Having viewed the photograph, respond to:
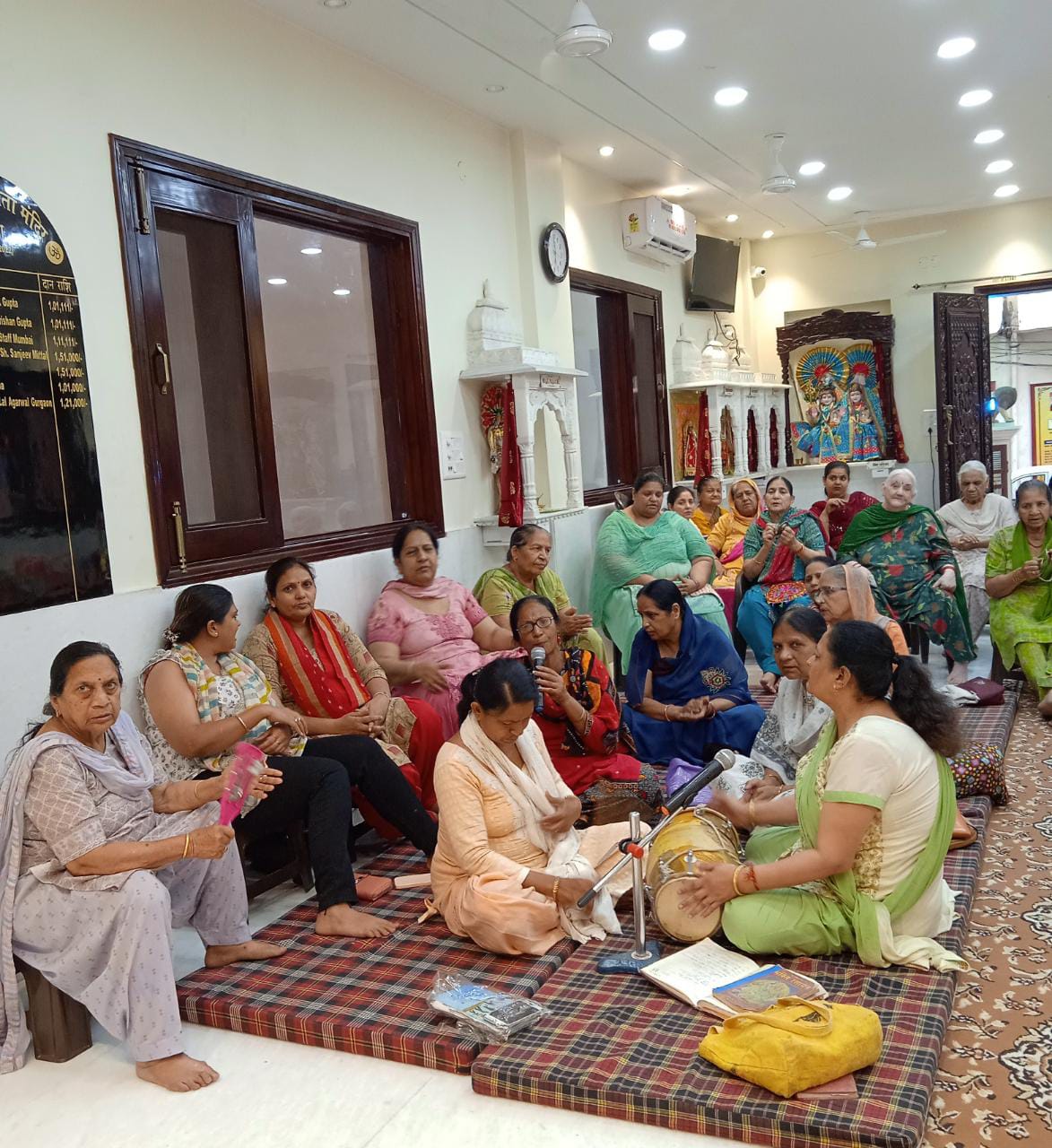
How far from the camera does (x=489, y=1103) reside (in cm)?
218

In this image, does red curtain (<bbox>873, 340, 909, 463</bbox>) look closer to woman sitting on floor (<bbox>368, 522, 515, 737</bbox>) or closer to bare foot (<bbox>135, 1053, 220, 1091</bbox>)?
woman sitting on floor (<bbox>368, 522, 515, 737</bbox>)

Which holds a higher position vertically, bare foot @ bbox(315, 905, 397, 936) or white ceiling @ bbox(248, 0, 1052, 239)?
white ceiling @ bbox(248, 0, 1052, 239)

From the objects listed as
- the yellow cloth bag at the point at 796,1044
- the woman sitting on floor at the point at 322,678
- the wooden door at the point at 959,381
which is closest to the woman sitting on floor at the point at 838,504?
the wooden door at the point at 959,381

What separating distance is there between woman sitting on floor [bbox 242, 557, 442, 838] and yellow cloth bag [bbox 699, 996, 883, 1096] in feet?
5.55

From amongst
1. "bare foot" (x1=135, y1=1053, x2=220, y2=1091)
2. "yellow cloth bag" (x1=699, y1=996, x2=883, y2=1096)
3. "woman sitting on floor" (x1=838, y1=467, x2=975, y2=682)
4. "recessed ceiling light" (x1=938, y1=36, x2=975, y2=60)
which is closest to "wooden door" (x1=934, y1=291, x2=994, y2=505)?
"woman sitting on floor" (x1=838, y1=467, x2=975, y2=682)

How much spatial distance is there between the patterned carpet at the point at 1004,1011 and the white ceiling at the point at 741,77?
3.38 meters

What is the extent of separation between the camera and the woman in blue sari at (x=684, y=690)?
3.86 meters

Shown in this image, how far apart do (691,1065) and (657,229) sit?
19.6ft

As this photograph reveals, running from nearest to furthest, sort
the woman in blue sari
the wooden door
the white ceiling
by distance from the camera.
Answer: the woman in blue sari → the white ceiling → the wooden door

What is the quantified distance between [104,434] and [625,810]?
2.03 meters

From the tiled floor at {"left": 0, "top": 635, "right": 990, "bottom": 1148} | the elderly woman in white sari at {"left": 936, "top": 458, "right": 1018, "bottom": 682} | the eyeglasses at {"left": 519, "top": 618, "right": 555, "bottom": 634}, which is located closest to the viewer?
the tiled floor at {"left": 0, "top": 635, "right": 990, "bottom": 1148}

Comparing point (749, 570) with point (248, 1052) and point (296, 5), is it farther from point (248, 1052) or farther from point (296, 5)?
point (248, 1052)

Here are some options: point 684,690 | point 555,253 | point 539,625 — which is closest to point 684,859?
point 684,690

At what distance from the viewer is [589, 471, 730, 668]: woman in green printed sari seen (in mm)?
5785
